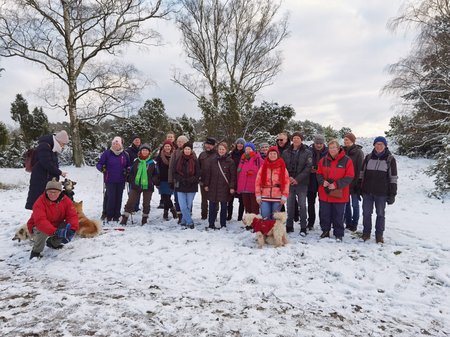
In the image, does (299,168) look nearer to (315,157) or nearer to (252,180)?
(315,157)

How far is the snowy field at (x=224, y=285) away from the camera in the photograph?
3.30 m

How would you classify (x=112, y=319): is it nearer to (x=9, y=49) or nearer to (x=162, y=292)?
(x=162, y=292)

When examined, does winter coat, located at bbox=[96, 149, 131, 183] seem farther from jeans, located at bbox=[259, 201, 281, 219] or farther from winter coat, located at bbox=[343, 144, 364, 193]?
winter coat, located at bbox=[343, 144, 364, 193]

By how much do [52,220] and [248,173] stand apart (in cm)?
377

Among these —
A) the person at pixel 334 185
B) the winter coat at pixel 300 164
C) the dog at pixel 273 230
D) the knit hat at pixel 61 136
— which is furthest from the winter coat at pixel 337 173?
the knit hat at pixel 61 136

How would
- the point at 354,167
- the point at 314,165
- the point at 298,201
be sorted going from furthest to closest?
1. the point at 314,165
2. the point at 298,201
3. the point at 354,167

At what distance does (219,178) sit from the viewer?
691 cm

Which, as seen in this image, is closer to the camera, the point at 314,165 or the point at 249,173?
the point at 314,165

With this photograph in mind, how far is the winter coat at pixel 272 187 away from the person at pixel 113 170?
3.07m

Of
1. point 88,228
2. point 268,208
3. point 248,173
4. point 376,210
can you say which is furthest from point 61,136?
point 376,210

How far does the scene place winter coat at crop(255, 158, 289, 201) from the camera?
605 centimetres

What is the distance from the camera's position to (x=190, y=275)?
456cm

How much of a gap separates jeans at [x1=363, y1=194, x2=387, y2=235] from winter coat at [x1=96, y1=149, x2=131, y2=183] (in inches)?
199

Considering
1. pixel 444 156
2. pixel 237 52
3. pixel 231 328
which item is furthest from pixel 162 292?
pixel 237 52
